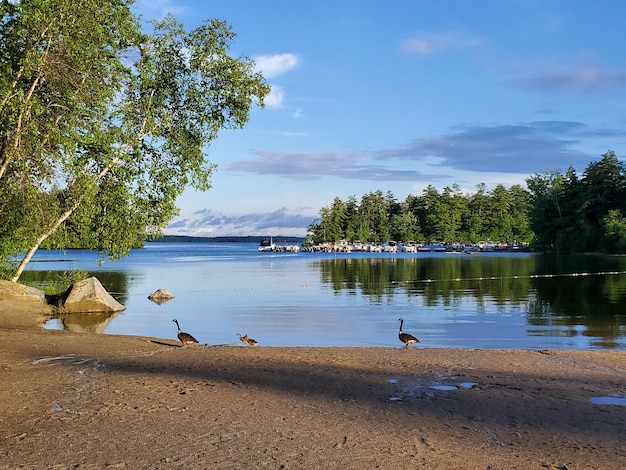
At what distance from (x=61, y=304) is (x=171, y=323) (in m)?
5.57

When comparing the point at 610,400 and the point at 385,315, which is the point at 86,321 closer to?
the point at 385,315

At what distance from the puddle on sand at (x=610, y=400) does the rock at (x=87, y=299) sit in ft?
75.0

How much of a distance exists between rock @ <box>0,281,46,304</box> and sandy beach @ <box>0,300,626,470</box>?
11446 millimetres

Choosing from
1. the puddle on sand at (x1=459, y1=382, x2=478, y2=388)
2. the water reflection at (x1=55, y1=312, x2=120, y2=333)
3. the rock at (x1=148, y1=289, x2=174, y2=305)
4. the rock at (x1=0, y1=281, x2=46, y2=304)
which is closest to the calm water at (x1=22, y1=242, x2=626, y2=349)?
A: the water reflection at (x1=55, y1=312, x2=120, y2=333)

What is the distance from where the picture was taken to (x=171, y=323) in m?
25.6

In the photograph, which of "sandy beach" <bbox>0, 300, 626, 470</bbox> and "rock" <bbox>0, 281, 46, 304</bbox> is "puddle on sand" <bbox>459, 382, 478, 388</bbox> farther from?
"rock" <bbox>0, 281, 46, 304</bbox>

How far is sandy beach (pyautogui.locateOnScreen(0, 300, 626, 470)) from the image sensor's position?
6902 millimetres

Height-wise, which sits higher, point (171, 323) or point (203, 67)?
point (203, 67)

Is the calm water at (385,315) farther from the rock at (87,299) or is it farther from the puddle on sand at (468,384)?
the puddle on sand at (468,384)

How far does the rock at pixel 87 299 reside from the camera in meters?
27.2

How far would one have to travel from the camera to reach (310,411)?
353 inches

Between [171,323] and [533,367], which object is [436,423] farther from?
[171,323]

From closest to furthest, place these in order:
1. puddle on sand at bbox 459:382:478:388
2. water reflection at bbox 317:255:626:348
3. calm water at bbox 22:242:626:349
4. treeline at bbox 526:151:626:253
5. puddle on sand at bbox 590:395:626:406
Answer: puddle on sand at bbox 590:395:626:406 → puddle on sand at bbox 459:382:478:388 → calm water at bbox 22:242:626:349 → water reflection at bbox 317:255:626:348 → treeline at bbox 526:151:626:253

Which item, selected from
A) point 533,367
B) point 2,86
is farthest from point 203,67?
point 533,367
